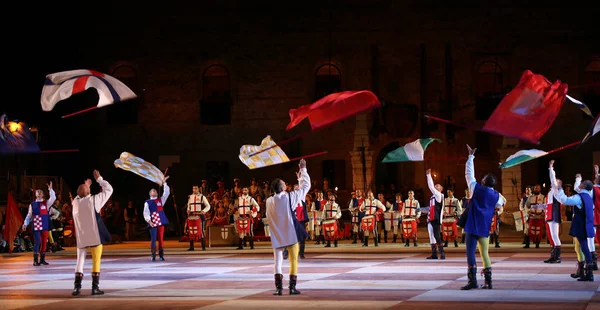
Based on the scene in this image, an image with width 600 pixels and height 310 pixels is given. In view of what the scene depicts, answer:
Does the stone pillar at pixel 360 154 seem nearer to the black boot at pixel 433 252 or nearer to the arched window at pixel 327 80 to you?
the arched window at pixel 327 80

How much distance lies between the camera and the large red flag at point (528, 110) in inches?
770

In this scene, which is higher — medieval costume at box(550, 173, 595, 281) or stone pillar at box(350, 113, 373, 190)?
stone pillar at box(350, 113, 373, 190)

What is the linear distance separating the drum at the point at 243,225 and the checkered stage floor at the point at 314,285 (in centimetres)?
562

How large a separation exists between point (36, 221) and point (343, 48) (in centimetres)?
2179

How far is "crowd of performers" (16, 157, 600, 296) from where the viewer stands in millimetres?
17156

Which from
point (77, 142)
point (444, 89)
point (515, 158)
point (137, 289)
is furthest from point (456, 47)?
point (137, 289)

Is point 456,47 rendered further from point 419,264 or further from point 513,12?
point 419,264

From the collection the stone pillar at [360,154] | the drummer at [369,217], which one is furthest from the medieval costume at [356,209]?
the stone pillar at [360,154]

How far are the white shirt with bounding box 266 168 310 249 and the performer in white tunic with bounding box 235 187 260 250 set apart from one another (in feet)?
50.0

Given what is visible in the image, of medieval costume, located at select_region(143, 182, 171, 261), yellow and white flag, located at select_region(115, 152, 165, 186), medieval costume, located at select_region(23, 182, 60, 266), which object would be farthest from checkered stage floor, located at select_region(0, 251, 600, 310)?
yellow and white flag, located at select_region(115, 152, 165, 186)

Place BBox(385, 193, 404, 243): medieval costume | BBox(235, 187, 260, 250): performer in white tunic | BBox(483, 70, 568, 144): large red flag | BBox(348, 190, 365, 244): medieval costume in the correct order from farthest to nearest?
BBox(385, 193, 404, 243): medieval costume < BBox(348, 190, 365, 244): medieval costume < BBox(235, 187, 260, 250): performer in white tunic < BBox(483, 70, 568, 144): large red flag

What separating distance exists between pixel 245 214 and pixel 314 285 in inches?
567

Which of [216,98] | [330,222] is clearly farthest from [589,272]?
[216,98]

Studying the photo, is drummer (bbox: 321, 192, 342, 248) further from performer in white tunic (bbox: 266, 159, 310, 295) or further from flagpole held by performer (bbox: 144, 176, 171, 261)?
performer in white tunic (bbox: 266, 159, 310, 295)
